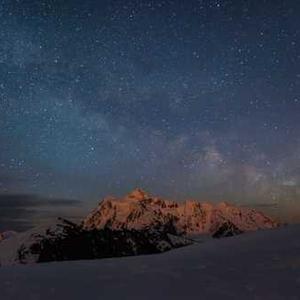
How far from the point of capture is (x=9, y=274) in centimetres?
589

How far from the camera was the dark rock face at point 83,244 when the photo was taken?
73.4ft

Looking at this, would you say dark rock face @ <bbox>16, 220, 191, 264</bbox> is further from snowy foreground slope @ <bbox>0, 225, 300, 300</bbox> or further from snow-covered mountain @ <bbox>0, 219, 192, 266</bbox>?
snowy foreground slope @ <bbox>0, 225, 300, 300</bbox>

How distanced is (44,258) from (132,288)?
23.1 meters

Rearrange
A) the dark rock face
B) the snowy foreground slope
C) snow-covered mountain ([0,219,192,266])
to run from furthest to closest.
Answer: the dark rock face, snow-covered mountain ([0,219,192,266]), the snowy foreground slope

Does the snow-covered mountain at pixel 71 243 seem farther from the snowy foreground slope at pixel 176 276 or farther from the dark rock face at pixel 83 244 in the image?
the snowy foreground slope at pixel 176 276

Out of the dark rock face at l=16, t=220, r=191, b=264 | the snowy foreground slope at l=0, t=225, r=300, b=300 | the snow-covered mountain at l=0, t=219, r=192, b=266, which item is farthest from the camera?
the dark rock face at l=16, t=220, r=191, b=264

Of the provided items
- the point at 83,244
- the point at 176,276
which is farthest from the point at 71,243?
the point at 176,276

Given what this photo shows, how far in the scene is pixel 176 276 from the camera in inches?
211

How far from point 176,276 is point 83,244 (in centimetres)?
3795

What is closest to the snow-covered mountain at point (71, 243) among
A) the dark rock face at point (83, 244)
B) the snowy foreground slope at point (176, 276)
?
the dark rock face at point (83, 244)

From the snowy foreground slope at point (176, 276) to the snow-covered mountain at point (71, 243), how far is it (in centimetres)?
991

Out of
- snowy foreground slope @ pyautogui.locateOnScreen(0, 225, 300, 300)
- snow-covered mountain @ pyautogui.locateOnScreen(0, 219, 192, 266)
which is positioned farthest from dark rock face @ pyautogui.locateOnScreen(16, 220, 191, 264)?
snowy foreground slope @ pyautogui.locateOnScreen(0, 225, 300, 300)

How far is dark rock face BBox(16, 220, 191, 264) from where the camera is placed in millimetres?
22384

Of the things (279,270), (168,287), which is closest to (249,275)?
(279,270)
